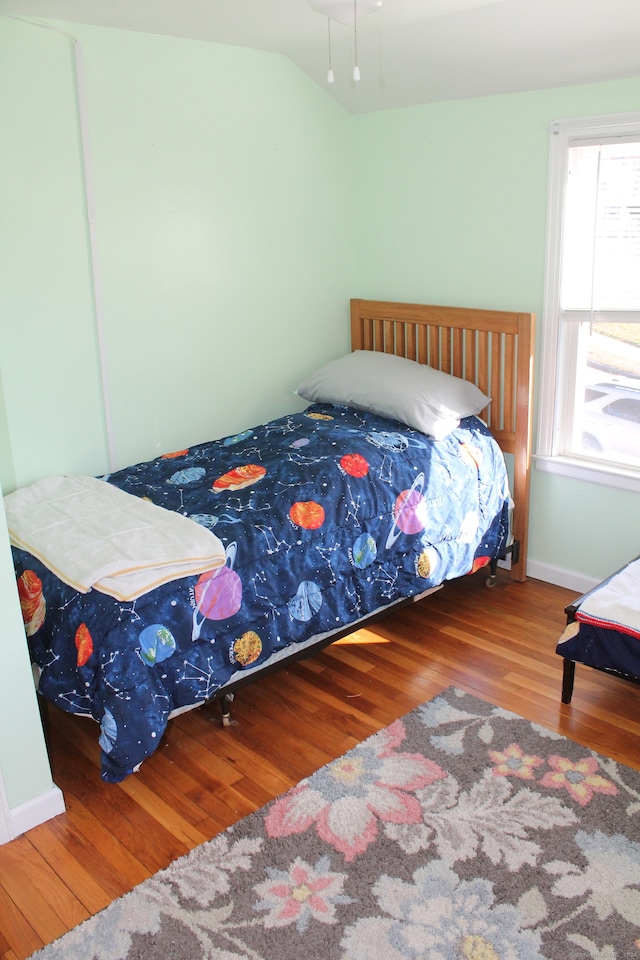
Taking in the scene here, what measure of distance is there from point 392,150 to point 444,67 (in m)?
0.57

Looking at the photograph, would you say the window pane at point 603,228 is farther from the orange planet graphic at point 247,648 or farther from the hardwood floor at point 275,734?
the orange planet graphic at point 247,648

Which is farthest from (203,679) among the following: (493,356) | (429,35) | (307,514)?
(429,35)

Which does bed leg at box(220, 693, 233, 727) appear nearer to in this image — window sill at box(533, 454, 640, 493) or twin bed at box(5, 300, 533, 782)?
twin bed at box(5, 300, 533, 782)

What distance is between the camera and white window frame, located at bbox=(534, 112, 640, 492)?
123 inches

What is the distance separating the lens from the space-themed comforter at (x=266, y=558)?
230 cm

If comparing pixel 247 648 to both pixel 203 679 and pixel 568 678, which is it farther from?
pixel 568 678

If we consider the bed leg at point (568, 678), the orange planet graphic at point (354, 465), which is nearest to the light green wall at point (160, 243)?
the orange planet graphic at point (354, 465)

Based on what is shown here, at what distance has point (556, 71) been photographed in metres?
3.06

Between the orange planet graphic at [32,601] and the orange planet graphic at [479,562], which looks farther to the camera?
the orange planet graphic at [479,562]

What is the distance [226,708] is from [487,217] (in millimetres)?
2255

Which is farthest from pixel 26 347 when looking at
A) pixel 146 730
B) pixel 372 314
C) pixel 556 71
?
pixel 556 71

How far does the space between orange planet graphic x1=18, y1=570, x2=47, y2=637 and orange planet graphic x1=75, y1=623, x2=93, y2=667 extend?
0.60 ft

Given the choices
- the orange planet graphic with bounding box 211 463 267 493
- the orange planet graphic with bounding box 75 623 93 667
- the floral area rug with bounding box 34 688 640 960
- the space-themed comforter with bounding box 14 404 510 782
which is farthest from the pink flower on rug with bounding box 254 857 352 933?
the orange planet graphic with bounding box 211 463 267 493

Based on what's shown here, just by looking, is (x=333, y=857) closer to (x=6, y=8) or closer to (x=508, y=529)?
(x=508, y=529)
